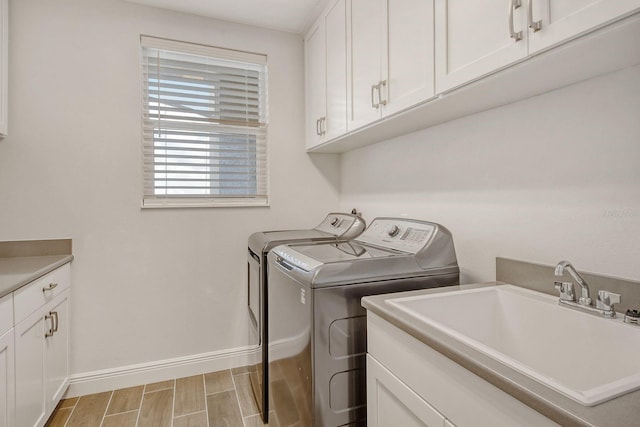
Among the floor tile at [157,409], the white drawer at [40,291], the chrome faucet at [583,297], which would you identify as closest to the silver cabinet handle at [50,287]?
the white drawer at [40,291]

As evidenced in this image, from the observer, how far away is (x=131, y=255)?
2.17 m

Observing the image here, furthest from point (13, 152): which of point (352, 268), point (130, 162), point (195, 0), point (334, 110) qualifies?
Result: point (352, 268)

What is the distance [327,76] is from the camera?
84.0 inches

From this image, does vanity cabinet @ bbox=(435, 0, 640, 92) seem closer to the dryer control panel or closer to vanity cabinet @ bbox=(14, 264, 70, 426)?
the dryer control panel

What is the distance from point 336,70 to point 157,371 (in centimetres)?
228

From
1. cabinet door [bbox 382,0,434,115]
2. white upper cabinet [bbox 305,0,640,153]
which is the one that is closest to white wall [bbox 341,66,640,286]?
white upper cabinet [bbox 305,0,640,153]

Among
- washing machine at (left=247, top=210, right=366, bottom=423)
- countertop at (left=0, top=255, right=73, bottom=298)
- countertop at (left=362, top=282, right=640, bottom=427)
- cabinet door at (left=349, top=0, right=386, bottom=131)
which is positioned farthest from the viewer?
washing machine at (left=247, top=210, right=366, bottom=423)

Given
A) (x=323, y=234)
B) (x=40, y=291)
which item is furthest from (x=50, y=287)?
(x=323, y=234)

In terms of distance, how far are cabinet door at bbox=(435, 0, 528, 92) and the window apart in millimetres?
1593

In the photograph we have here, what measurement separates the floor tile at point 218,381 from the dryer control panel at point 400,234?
134 centimetres

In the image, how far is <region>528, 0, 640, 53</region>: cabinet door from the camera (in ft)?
2.28

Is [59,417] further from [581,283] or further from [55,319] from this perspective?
[581,283]

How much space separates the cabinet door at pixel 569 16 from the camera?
0.70 m

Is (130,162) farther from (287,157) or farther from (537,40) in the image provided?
(537,40)
